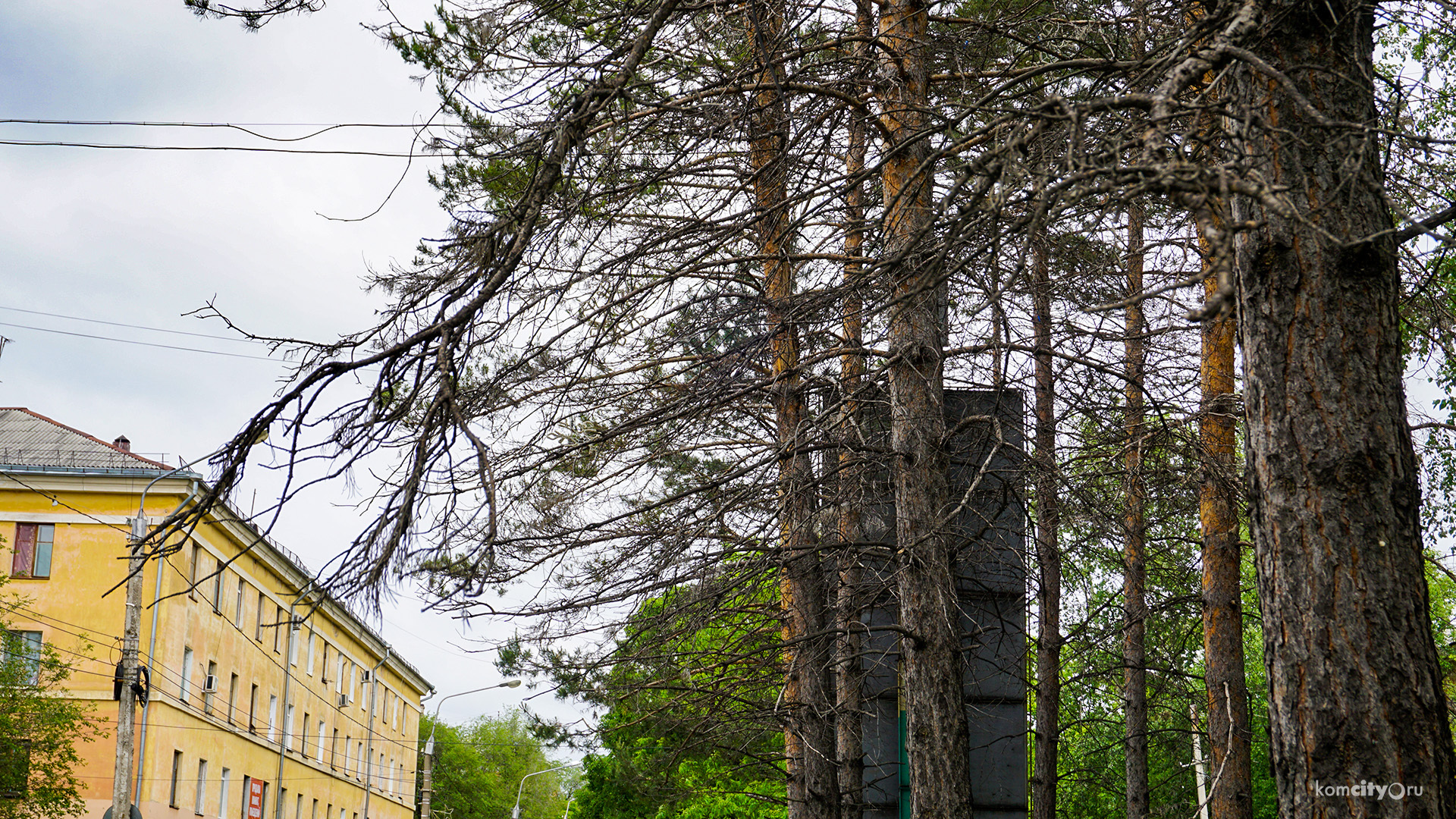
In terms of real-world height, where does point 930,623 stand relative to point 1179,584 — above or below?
below

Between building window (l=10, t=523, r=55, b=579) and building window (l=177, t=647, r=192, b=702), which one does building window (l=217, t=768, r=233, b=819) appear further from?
building window (l=10, t=523, r=55, b=579)

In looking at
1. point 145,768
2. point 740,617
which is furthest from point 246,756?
point 740,617

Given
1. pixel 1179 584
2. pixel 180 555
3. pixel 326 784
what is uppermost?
pixel 180 555

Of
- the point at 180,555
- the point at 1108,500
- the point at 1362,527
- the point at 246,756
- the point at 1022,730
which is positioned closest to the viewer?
the point at 1362,527

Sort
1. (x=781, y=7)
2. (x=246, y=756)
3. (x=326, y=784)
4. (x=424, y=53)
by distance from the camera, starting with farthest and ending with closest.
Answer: (x=326, y=784)
(x=246, y=756)
(x=424, y=53)
(x=781, y=7)

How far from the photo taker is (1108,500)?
844 cm

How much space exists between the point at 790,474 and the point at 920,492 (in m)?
0.88

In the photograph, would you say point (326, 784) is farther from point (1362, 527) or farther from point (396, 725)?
point (1362, 527)

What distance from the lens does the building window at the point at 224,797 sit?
33312mm

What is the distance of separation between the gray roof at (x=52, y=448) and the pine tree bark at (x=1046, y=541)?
24.3 m

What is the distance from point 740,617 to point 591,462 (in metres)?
3.40

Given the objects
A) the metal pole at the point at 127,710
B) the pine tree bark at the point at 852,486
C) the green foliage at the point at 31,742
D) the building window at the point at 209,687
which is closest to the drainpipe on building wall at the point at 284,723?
the building window at the point at 209,687

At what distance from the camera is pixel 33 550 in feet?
96.2

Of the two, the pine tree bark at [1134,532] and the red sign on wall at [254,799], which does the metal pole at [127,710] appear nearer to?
the pine tree bark at [1134,532]
